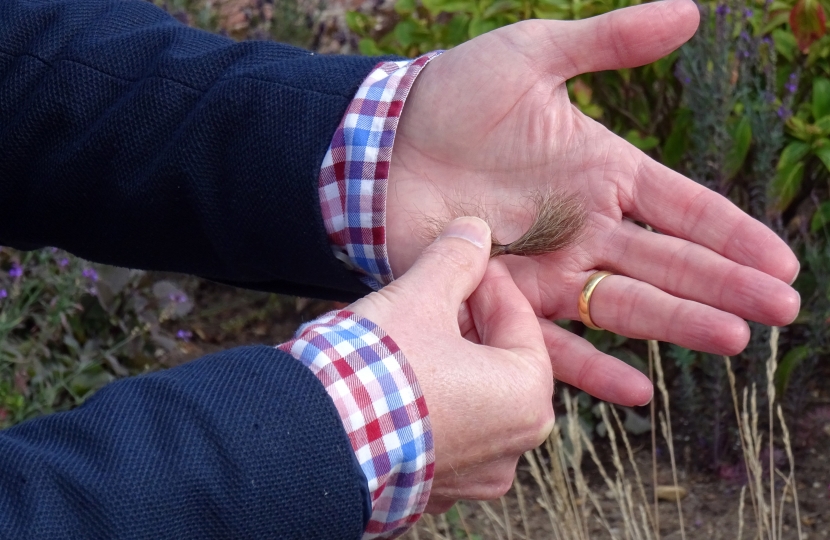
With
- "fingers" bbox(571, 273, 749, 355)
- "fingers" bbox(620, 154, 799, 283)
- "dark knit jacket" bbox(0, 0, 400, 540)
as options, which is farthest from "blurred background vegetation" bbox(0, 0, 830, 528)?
"fingers" bbox(571, 273, 749, 355)

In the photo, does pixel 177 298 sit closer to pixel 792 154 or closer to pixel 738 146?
pixel 738 146

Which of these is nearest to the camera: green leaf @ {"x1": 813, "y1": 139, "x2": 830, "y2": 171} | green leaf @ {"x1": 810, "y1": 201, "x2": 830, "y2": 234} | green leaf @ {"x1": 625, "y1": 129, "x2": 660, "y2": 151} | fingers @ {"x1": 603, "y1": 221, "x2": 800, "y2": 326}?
fingers @ {"x1": 603, "y1": 221, "x2": 800, "y2": 326}

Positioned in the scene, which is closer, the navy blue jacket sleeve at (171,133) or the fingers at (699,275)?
the fingers at (699,275)

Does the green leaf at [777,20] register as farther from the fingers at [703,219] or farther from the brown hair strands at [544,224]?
the brown hair strands at [544,224]

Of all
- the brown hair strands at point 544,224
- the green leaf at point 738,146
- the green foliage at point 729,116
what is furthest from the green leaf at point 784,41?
A: the brown hair strands at point 544,224

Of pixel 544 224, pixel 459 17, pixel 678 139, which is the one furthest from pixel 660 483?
pixel 459 17

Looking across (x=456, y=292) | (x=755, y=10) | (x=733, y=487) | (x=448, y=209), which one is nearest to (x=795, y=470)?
(x=733, y=487)

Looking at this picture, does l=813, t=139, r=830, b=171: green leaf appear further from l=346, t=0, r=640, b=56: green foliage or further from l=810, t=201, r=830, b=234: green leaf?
l=346, t=0, r=640, b=56: green foliage
